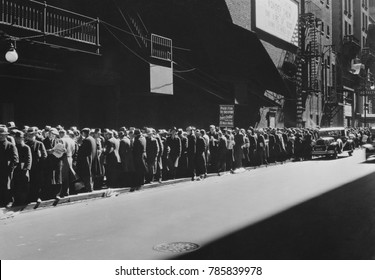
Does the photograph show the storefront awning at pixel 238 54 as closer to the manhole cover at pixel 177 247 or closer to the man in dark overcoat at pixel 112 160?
the man in dark overcoat at pixel 112 160

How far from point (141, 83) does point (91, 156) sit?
746cm

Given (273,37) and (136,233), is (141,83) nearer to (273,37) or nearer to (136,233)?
(136,233)

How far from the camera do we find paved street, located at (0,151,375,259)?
21.5 feet

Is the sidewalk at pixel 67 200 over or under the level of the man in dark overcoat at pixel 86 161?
under

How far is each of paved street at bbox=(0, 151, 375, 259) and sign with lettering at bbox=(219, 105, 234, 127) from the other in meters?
6.49

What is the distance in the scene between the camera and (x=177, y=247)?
680 centimetres

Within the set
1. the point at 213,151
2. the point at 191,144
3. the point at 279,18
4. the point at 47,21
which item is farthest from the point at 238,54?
the point at 47,21

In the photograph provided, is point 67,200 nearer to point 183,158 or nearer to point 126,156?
point 126,156

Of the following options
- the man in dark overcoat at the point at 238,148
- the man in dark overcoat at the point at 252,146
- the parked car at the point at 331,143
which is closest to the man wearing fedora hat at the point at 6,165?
the man in dark overcoat at the point at 238,148

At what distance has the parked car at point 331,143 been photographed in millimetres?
26578

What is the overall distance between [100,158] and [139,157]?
117 cm

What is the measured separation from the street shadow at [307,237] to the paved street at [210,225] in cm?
1

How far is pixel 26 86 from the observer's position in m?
16.5

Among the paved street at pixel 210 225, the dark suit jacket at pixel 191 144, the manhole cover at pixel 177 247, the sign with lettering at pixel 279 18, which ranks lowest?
the manhole cover at pixel 177 247
